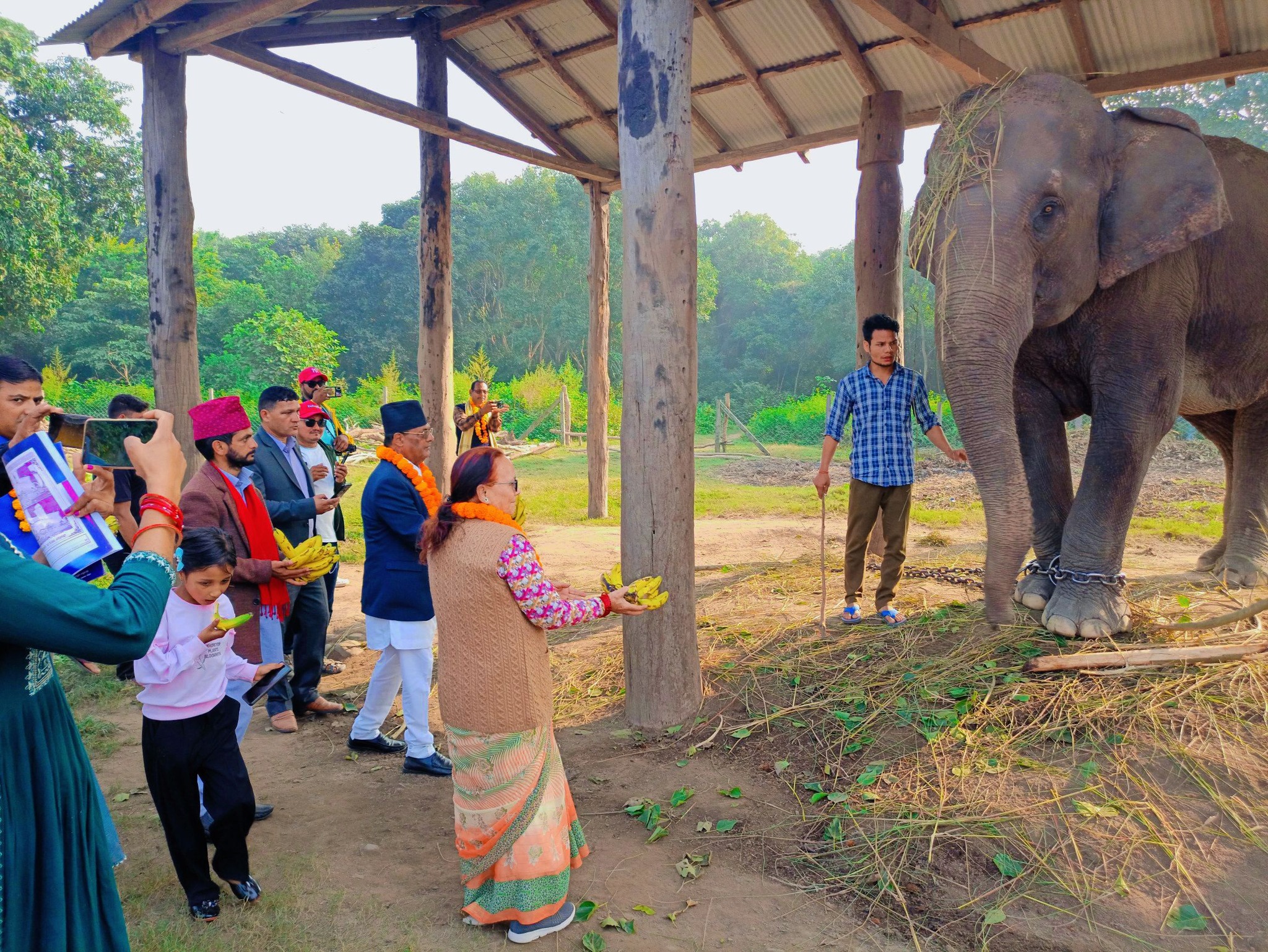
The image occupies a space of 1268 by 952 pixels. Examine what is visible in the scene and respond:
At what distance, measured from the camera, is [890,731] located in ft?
13.2

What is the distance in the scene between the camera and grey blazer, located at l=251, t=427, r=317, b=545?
479 cm

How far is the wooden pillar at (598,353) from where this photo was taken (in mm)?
10523

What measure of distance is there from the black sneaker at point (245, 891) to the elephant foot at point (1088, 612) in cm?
385

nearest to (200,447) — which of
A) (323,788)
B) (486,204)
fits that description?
(323,788)

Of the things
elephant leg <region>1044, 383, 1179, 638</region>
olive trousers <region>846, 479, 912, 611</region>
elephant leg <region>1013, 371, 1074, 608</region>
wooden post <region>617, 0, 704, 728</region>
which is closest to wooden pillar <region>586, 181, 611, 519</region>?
olive trousers <region>846, 479, 912, 611</region>

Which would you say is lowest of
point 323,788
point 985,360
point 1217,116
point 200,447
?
point 323,788

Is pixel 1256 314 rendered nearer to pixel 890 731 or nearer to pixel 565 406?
pixel 890 731

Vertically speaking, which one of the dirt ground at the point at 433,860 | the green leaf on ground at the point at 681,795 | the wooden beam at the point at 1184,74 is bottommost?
the dirt ground at the point at 433,860

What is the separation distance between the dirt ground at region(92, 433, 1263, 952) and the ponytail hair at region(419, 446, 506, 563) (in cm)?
134

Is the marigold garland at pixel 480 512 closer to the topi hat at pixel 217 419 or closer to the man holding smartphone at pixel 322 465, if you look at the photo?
the topi hat at pixel 217 419

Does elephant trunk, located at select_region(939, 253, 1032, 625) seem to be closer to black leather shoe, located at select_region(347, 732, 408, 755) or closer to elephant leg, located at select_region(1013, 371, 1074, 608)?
elephant leg, located at select_region(1013, 371, 1074, 608)

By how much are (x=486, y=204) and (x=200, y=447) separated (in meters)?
43.1

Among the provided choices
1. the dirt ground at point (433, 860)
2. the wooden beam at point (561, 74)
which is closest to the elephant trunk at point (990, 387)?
the dirt ground at point (433, 860)

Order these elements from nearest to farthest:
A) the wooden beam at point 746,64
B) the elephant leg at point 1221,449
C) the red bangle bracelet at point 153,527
→ the red bangle bracelet at point 153,527
the elephant leg at point 1221,449
the wooden beam at point 746,64
